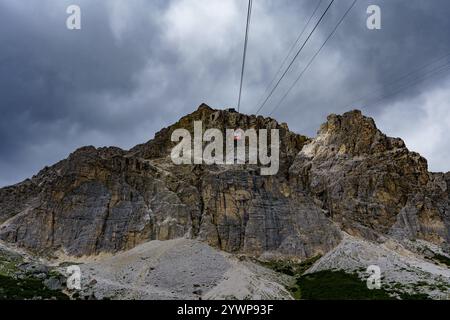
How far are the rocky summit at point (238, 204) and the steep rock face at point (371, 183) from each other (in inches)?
11.8

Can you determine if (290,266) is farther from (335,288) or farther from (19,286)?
(19,286)

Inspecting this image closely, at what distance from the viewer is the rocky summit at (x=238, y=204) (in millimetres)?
107250

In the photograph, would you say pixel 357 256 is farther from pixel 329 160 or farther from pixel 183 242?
pixel 329 160

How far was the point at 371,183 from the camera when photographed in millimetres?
123938

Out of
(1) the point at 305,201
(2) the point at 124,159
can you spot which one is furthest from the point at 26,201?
(1) the point at 305,201

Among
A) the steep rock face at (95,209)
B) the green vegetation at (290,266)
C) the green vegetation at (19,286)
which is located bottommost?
the green vegetation at (19,286)

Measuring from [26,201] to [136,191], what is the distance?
27.5m

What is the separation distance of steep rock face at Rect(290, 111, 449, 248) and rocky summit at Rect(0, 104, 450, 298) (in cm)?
30

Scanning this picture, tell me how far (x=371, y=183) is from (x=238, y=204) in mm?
35521

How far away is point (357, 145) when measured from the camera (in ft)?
440

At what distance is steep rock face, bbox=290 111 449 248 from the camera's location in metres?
117

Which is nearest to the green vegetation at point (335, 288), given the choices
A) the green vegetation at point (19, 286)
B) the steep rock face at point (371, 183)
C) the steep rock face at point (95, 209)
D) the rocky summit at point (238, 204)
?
the rocky summit at point (238, 204)

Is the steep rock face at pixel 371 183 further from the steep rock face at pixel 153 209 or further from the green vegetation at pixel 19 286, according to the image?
the green vegetation at pixel 19 286
